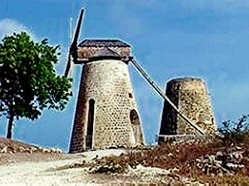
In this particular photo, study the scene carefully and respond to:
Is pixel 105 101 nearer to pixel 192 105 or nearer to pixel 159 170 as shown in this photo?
pixel 192 105

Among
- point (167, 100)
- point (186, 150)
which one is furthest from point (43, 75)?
point (186, 150)

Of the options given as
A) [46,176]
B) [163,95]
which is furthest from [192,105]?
[46,176]

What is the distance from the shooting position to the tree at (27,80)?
3912cm

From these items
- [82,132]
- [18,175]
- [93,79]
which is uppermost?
[93,79]

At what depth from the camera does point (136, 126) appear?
141 ft

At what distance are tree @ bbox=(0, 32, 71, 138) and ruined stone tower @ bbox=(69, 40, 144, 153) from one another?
160 centimetres

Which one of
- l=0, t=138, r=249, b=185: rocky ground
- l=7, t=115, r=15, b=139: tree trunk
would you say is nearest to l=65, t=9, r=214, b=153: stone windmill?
l=7, t=115, r=15, b=139: tree trunk

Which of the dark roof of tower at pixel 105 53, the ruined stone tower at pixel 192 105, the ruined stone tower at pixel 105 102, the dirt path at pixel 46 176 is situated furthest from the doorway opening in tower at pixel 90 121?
the dirt path at pixel 46 176

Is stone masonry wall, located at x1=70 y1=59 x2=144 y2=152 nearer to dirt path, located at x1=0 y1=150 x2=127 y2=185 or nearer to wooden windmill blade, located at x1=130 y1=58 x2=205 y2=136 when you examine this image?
wooden windmill blade, located at x1=130 y1=58 x2=205 y2=136

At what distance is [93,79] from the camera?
136ft

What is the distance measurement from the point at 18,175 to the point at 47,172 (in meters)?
0.89

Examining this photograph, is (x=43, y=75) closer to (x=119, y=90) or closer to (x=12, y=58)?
(x=12, y=58)

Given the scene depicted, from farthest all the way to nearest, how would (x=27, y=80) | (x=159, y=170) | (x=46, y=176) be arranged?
(x=27, y=80)
(x=46, y=176)
(x=159, y=170)

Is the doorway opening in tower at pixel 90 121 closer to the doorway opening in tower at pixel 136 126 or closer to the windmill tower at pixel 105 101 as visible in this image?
the windmill tower at pixel 105 101
